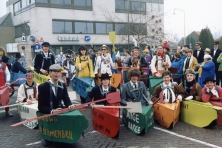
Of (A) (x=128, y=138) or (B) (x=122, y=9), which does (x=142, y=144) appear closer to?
(A) (x=128, y=138)

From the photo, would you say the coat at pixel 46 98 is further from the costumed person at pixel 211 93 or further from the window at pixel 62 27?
the window at pixel 62 27

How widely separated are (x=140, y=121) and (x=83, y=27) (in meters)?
30.4

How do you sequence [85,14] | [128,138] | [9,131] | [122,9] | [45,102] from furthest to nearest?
1. [122,9]
2. [85,14]
3. [9,131]
4. [128,138]
5. [45,102]

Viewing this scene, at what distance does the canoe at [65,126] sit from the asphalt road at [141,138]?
20.1 inches

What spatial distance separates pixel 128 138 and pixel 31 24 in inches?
1161

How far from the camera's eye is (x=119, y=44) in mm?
34812

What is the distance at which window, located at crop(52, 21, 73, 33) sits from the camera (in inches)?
1292

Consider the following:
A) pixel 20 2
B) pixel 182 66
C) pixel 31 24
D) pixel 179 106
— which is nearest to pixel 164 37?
pixel 182 66

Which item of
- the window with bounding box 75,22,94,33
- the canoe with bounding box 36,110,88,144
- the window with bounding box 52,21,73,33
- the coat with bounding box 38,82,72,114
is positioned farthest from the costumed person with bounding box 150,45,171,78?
the window with bounding box 75,22,94,33

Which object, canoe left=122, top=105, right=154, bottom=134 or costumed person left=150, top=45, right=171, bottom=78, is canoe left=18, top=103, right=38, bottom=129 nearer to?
canoe left=122, top=105, right=154, bottom=134

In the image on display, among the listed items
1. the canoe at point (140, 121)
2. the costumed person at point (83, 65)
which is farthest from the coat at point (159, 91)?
the costumed person at point (83, 65)

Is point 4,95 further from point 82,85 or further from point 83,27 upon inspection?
point 83,27

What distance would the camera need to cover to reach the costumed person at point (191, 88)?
6582 mm

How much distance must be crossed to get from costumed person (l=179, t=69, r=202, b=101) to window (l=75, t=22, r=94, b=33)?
2863 centimetres
